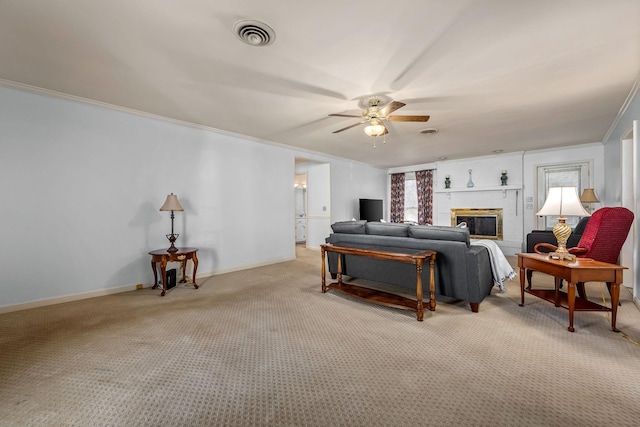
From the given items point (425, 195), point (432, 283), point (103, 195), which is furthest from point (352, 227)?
point (425, 195)

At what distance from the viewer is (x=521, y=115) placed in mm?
4121

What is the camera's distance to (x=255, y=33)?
7.05ft

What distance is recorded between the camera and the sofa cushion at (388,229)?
358 cm

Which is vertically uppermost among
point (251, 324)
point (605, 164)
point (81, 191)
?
point (605, 164)

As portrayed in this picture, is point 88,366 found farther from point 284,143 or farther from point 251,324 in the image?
point 284,143

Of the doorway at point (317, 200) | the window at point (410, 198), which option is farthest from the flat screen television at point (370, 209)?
the doorway at point (317, 200)

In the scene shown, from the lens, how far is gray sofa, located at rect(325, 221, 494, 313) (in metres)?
3.02

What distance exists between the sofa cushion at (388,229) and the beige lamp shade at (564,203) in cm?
143

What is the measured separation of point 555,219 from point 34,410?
9.01 m

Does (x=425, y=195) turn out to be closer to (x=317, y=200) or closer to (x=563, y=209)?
(x=317, y=200)

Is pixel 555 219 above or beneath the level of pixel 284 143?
beneath

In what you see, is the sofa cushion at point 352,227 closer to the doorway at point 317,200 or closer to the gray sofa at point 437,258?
the gray sofa at point 437,258

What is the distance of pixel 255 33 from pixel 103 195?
10.2ft

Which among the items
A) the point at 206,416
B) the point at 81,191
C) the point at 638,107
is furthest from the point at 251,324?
the point at 638,107
